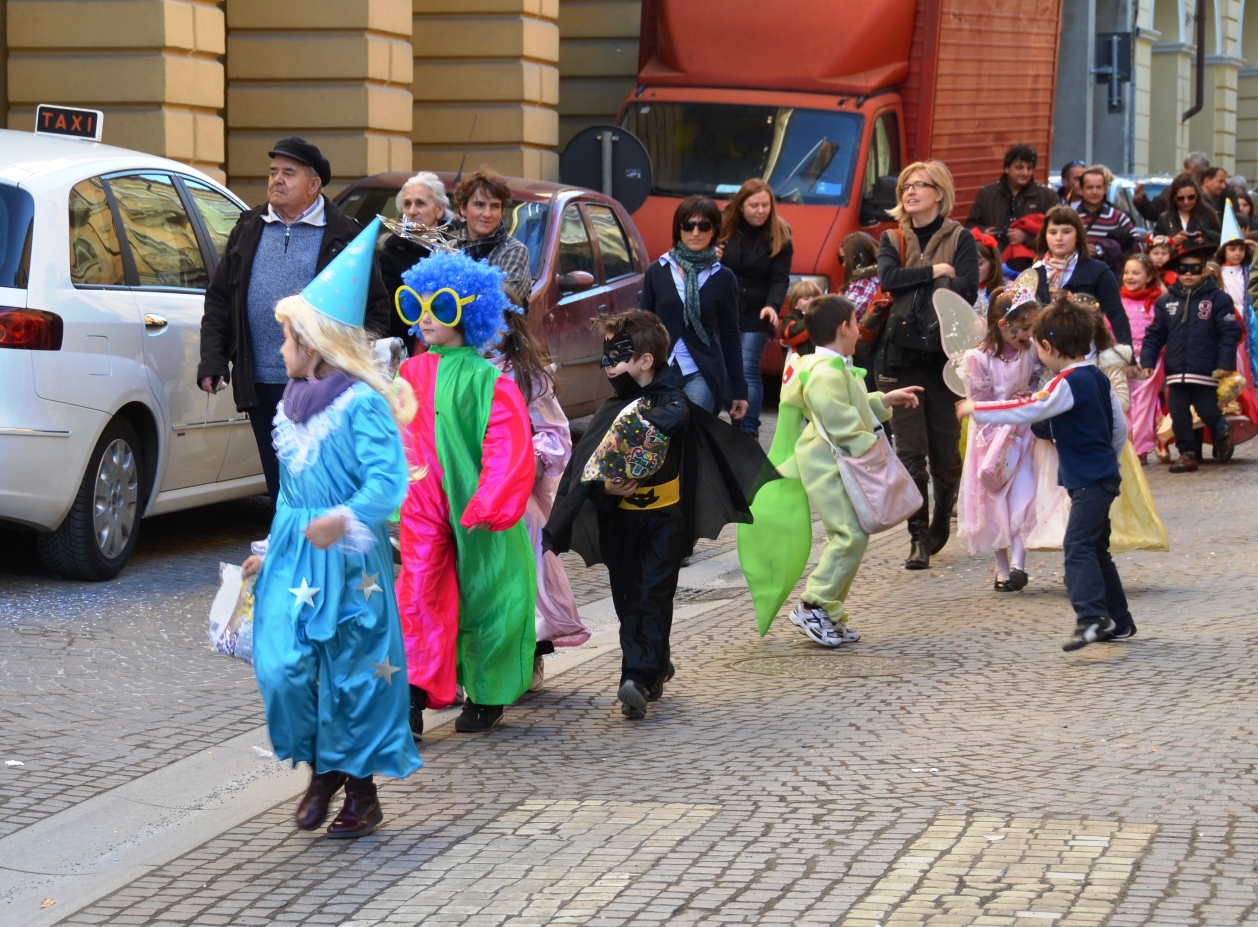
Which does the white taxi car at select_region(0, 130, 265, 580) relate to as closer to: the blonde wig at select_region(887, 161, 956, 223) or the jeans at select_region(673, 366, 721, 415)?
the jeans at select_region(673, 366, 721, 415)

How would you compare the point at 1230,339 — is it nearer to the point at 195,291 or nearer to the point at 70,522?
the point at 195,291

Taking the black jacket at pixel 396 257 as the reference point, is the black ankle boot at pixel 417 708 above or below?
below

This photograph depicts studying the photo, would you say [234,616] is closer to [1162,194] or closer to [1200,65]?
[1162,194]

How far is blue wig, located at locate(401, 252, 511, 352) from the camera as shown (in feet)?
18.8

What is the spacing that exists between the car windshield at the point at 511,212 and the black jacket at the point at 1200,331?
4476 mm

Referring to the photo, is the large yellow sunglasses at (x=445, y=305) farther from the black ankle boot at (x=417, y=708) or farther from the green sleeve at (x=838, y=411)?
the green sleeve at (x=838, y=411)

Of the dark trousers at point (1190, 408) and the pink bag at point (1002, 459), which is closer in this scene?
the pink bag at point (1002, 459)

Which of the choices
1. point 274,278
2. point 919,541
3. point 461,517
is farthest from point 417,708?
point 919,541

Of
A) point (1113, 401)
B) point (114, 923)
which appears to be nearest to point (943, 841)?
point (114, 923)

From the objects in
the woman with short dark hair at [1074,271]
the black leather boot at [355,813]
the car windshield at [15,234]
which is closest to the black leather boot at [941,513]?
the woman with short dark hair at [1074,271]

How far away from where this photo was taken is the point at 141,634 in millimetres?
7258

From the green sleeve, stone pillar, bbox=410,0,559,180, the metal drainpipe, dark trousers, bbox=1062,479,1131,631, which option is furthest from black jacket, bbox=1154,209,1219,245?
the metal drainpipe

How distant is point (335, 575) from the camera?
191 inches

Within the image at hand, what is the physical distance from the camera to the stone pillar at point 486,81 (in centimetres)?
1842
